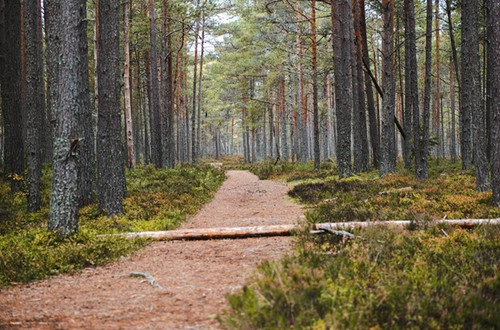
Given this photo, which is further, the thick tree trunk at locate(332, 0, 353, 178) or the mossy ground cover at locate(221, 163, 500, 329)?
the thick tree trunk at locate(332, 0, 353, 178)

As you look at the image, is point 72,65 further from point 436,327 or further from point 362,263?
point 436,327

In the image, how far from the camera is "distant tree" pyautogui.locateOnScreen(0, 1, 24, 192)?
43.4 ft

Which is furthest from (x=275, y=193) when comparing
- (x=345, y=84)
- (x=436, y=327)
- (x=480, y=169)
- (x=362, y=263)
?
(x=436, y=327)

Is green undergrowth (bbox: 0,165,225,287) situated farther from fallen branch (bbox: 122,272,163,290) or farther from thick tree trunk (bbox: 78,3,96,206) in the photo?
fallen branch (bbox: 122,272,163,290)

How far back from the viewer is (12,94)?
1332 cm

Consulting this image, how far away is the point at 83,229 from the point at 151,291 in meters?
3.45

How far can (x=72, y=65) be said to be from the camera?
7062mm

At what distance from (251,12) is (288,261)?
26.5 metres

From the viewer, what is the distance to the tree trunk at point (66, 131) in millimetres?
6957

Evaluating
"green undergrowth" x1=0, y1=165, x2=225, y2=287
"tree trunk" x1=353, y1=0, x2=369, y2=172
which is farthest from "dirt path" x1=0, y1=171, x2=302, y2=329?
"tree trunk" x1=353, y1=0, x2=369, y2=172

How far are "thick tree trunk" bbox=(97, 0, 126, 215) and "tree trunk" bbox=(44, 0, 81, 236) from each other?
2526 mm

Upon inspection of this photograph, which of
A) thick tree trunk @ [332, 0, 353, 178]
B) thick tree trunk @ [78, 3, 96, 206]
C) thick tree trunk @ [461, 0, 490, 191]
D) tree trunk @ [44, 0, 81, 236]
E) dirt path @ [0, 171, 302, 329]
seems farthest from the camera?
thick tree trunk @ [332, 0, 353, 178]

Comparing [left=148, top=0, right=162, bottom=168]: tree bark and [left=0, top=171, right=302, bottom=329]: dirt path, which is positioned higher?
[left=148, top=0, right=162, bottom=168]: tree bark

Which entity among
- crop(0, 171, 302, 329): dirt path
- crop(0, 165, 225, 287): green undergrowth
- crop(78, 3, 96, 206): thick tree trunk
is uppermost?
crop(78, 3, 96, 206): thick tree trunk
